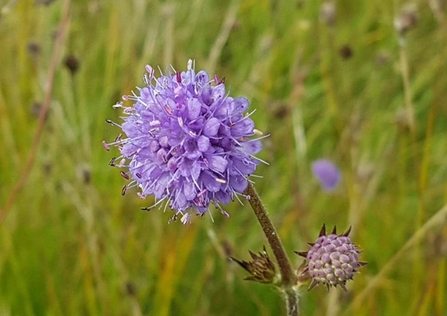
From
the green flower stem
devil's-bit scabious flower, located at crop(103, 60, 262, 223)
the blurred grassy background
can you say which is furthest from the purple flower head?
devil's-bit scabious flower, located at crop(103, 60, 262, 223)

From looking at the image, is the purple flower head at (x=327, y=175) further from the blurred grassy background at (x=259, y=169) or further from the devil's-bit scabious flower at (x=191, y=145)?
the devil's-bit scabious flower at (x=191, y=145)

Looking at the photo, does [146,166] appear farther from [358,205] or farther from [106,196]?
[106,196]

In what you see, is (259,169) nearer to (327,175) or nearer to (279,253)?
(327,175)

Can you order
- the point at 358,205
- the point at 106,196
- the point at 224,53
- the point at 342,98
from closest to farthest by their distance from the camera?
the point at 358,205 → the point at 106,196 → the point at 342,98 → the point at 224,53

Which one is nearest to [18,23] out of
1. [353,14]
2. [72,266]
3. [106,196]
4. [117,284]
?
[106,196]

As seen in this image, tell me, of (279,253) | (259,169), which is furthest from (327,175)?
(279,253)

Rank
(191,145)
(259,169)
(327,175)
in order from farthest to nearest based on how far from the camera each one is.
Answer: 1. (259,169)
2. (327,175)
3. (191,145)
